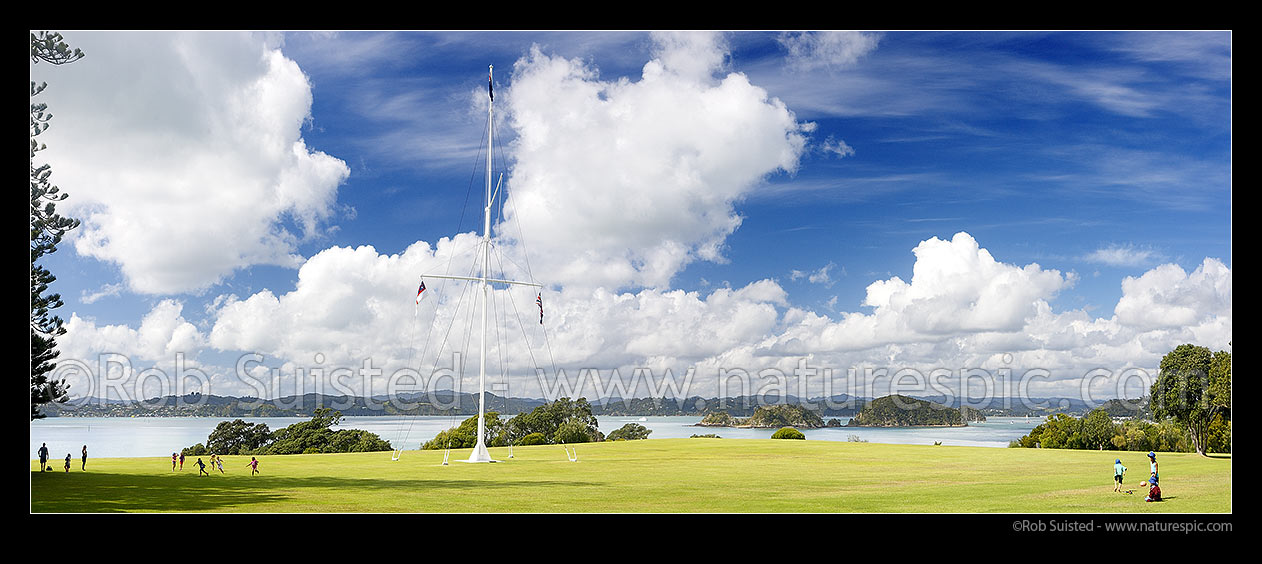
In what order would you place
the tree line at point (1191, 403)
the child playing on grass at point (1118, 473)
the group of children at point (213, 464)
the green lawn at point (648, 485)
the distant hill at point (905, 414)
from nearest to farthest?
1. the green lawn at point (648, 485)
2. the child playing on grass at point (1118, 473)
3. the group of children at point (213, 464)
4. the tree line at point (1191, 403)
5. the distant hill at point (905, 414)

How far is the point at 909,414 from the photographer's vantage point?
68812 millimetres

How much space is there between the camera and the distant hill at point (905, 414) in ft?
Answer: 223

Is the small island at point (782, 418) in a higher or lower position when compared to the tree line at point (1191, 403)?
lower

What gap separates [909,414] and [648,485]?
49029 millimetres

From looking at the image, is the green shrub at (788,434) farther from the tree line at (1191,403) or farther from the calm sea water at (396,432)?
the tree line at (1191,403)

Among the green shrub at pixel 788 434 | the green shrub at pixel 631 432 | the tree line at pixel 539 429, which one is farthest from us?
the green shrub at pixel 631 432

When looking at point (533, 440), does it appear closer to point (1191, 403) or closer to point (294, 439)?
point (294, 439)

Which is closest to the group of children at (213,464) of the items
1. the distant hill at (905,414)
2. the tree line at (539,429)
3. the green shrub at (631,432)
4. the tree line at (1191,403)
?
the tree line at (539,429)

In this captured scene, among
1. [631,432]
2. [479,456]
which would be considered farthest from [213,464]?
[631,432]

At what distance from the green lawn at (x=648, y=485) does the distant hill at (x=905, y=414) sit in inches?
1134

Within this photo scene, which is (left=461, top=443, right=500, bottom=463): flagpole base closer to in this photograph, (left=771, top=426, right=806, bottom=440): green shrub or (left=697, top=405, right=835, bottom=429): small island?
(left=771, top=426, right=806, bottom=440): green shrub

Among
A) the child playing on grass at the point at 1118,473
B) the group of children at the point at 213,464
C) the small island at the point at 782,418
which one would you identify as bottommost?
the small island at the point at 782,418

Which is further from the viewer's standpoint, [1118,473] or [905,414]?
[905,414]
